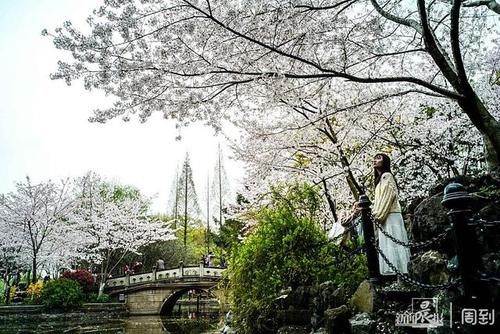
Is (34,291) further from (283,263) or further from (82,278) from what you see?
(283,263)

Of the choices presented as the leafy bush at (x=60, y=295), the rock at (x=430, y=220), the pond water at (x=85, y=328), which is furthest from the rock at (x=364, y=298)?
the leafy bush at (x=60, y=295)

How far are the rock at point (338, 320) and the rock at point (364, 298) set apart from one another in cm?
13

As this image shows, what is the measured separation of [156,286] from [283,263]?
2021 centimetres

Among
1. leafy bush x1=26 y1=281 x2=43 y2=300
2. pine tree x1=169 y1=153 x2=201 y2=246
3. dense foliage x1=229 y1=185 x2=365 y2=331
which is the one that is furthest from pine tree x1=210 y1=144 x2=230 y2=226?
dense foliage x1=229 y1=185 x2=365 y2=331

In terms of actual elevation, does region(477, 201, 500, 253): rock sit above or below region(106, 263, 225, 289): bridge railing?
above

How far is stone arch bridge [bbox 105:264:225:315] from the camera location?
962 inches

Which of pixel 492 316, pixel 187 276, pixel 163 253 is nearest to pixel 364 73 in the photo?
pixel 492 316

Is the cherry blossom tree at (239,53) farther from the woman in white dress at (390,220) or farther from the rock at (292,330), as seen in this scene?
the rock at (292,330)

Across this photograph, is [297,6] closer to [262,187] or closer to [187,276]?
[262,187]

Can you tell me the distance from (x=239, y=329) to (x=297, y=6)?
464 cm

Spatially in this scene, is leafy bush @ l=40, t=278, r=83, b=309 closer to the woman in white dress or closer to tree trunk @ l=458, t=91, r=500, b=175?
the woman in white dress

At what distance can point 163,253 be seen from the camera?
3397 centimetres

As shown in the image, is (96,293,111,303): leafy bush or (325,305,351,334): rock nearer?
(325,305,351,334): rock

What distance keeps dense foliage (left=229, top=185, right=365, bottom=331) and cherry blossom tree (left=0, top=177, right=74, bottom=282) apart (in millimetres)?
18603
